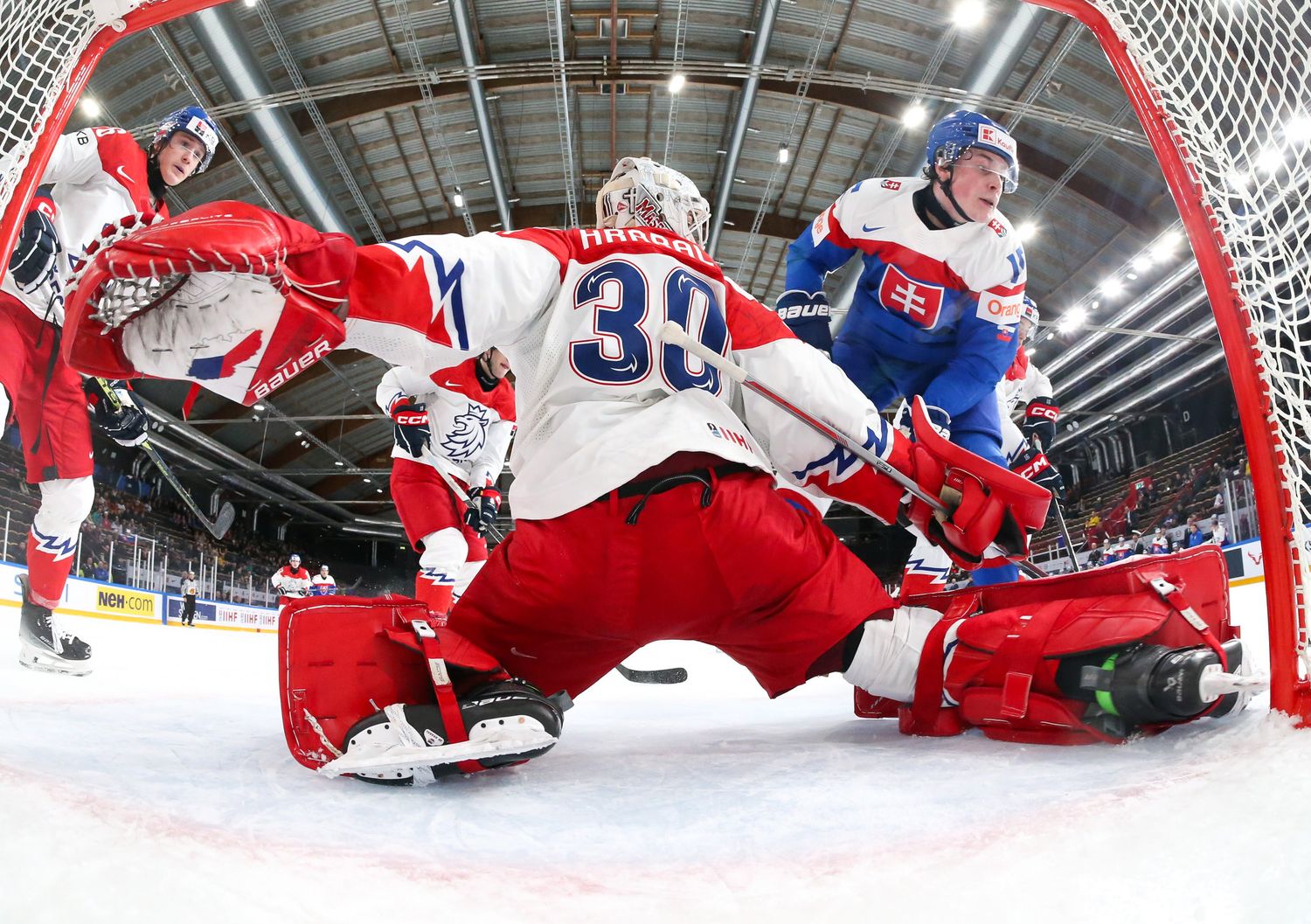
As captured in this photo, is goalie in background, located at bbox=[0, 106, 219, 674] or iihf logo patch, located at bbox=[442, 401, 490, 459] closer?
goalie in background, located at bbox=[0, 106, 219, 674]

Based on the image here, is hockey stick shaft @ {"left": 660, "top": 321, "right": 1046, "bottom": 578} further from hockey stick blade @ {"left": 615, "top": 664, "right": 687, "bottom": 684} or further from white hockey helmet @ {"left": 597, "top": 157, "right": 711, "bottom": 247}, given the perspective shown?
hockey stick blade @ {"left": 615, "top": 664, "right": 687, "bottom": 684}

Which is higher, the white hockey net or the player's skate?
the white hockey net

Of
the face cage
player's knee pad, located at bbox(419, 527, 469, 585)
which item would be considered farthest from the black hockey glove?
the face cage

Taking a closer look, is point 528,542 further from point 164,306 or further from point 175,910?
point 175,910

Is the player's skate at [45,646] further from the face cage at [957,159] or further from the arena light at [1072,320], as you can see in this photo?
the arena light at [1072,320]

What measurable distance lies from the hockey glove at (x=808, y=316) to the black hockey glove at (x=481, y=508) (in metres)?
1.99

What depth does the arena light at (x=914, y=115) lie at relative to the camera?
8102 mm

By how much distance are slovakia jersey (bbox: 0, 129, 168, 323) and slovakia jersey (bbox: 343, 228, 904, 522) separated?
2.01 meters

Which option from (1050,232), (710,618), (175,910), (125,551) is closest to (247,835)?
(175,910)

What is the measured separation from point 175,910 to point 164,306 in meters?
0.70

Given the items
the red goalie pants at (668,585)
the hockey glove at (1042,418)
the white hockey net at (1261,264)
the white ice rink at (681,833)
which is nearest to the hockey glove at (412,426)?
the white ice rink at (681,833)

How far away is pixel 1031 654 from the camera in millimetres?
1177

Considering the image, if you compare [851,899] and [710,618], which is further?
[710,618]

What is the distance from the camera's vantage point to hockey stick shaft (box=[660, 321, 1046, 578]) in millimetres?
1271
